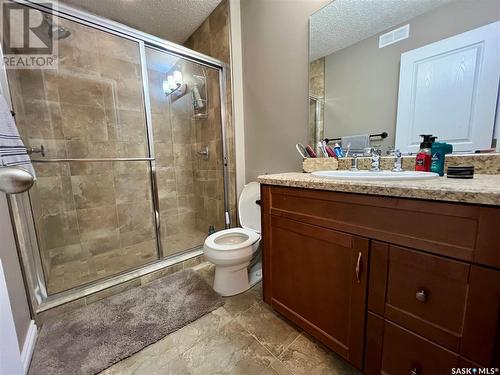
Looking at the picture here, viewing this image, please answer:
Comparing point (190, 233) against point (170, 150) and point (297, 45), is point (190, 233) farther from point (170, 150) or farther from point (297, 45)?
point (297, 45)

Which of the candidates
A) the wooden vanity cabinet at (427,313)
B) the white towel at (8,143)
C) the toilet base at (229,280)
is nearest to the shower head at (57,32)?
the white towel at (8,143)

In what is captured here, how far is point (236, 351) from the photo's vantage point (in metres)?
0.97

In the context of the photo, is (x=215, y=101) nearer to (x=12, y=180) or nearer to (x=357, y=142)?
(x=357, y=142)

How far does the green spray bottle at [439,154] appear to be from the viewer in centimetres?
86

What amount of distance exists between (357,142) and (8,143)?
1630 millimetres

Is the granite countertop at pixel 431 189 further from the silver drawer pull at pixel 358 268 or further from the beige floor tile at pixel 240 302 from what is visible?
the beige floor tile at pixel 240 302

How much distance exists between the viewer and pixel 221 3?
5.71 ft

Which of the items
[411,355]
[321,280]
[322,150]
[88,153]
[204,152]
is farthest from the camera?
[204,152]

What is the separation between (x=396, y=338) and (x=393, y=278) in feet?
0.68

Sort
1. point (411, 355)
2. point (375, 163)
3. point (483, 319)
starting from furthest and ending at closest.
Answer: point (375, 163) → point (411, 355) → point (483, 319)

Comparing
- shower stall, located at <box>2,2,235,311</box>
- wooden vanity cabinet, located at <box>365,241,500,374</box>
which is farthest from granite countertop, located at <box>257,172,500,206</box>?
shower stall, located at <box>2,2,235,311</box>

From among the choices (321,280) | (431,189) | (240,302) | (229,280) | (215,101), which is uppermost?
(215,101)

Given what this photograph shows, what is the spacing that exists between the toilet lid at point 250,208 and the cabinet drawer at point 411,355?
1076mm

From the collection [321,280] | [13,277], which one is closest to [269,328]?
[321,280]
